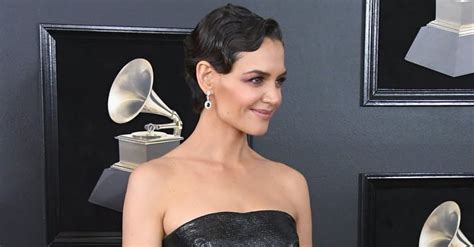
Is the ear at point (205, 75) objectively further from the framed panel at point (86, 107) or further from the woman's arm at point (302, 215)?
the framed panel at point (86, 107)

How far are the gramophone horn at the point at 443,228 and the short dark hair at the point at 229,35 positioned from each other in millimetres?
1571

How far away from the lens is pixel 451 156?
3258 mm

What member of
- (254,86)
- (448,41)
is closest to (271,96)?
(254,86)

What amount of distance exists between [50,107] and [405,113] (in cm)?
148

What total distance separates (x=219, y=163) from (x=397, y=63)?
1565 mm

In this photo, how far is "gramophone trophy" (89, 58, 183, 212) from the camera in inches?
91.7

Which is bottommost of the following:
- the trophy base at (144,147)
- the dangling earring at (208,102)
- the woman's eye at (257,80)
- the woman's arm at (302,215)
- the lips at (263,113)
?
the woman's arm at (302,215)

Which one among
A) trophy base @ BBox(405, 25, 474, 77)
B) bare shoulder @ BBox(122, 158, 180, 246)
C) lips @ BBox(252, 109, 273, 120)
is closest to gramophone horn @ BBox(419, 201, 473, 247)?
trophy base @ BBox(405, 25, 474, 77)

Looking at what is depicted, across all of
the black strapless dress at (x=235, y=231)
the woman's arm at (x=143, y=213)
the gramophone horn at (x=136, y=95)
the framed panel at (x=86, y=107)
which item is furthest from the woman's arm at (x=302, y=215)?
the framed panel at (x=86, y=107)

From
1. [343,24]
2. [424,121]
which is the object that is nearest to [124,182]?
[343,24]

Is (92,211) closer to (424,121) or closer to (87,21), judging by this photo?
(87,21)

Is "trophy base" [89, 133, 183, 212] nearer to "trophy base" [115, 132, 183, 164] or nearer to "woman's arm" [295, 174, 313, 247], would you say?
"trophy base" [115, 132, 183, 164]

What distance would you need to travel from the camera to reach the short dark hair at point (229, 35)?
5.49ft

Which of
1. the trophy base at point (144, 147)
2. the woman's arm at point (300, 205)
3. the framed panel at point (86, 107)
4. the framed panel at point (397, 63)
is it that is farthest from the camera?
the framed panel at point (397, 63)
